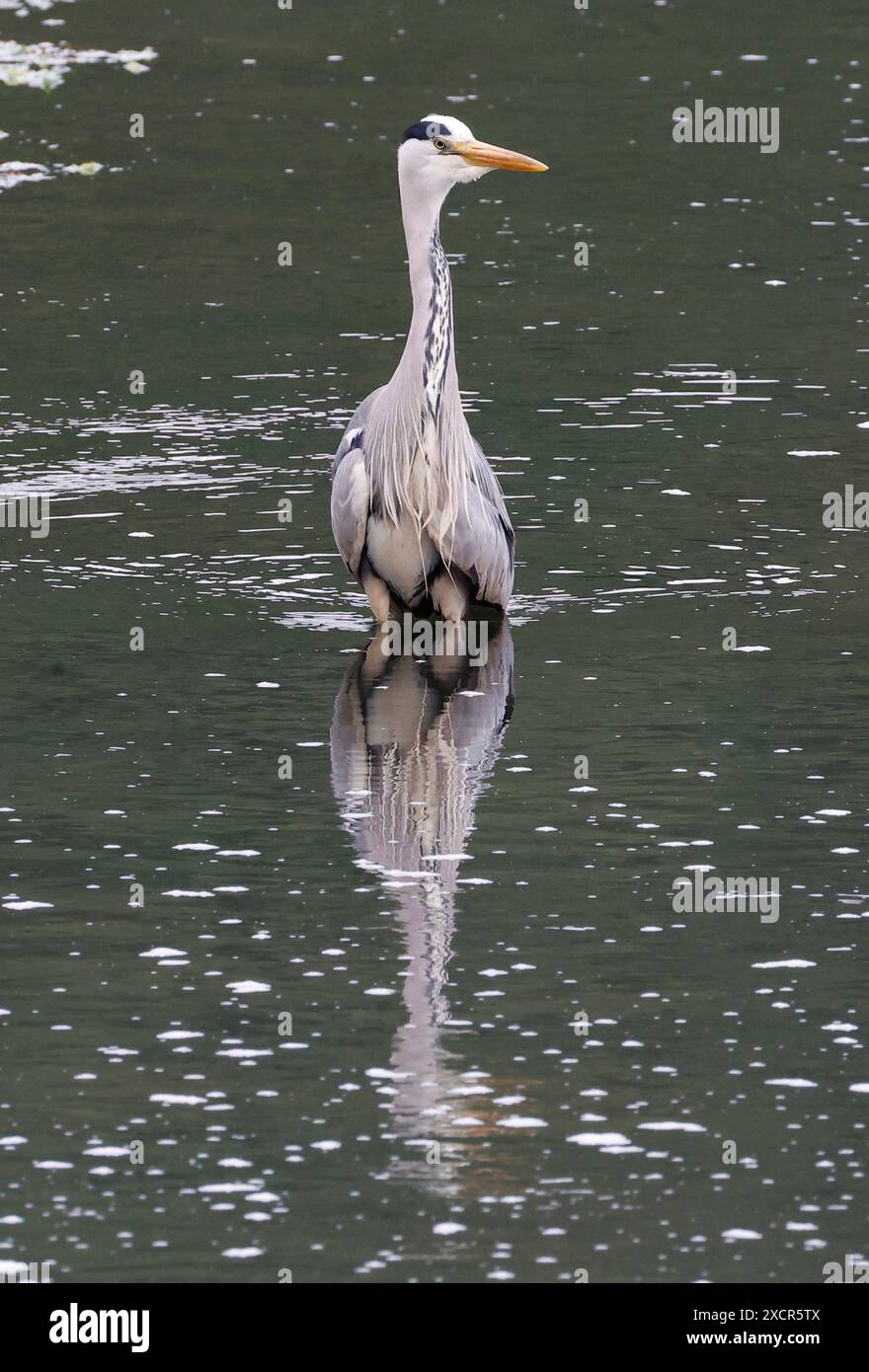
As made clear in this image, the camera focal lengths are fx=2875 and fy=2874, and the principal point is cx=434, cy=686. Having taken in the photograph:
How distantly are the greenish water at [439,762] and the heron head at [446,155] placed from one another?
7.08 feet

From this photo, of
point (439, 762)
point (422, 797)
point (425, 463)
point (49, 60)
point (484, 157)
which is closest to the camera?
point (422, 797)

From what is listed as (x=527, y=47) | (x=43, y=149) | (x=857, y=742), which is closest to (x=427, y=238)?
(x=857, y=742)

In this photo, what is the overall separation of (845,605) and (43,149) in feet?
48.7

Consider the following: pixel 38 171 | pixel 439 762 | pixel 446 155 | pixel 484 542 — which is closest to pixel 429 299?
pixel 446 155

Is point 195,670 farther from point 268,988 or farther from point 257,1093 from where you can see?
point 257,1093

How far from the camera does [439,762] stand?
37.8ft

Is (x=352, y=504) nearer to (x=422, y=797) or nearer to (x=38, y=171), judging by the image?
(x=422, y=797)

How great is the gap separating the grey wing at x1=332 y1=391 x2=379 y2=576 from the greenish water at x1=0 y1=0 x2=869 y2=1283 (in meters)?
0.47

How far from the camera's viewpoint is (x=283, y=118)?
27906mm

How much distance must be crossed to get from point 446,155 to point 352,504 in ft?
5.35

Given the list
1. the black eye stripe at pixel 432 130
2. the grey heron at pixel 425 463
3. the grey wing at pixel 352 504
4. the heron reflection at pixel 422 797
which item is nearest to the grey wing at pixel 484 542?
the grey heron at pixel 425 463

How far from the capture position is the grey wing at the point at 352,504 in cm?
1314

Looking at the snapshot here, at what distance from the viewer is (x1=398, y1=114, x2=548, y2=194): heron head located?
42.3ft

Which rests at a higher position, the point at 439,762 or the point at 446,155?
the point at 446,155
